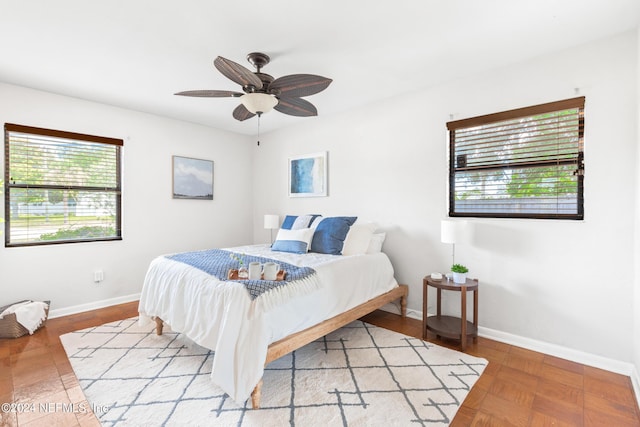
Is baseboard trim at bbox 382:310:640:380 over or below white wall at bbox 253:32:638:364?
below

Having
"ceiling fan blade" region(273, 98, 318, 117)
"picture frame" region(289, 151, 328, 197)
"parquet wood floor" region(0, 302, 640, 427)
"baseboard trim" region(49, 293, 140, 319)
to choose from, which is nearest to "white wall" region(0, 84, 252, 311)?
"baseboard trim" region(49, 293, 140, 319)

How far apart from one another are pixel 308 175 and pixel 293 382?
280cm

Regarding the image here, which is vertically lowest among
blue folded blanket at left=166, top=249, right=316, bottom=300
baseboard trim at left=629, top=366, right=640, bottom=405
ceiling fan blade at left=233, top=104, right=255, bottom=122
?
baseboard trim at left=629, top=366, right=640, bottom=405

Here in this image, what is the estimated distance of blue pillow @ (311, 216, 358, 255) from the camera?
10.6 feet

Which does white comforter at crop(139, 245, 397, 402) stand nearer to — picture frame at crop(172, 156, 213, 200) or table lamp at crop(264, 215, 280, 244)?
table lamp at crop(264, 215, 280, 244)

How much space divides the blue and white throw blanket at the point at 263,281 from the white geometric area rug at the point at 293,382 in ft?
1.98

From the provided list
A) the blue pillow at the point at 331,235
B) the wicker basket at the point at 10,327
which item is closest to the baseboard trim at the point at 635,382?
the blue pillow at the point at 331,235

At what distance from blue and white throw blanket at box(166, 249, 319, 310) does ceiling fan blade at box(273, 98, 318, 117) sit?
4.52 feet

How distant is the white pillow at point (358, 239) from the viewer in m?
3.20

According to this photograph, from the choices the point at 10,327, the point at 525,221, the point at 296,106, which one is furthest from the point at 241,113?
the point at 10,327

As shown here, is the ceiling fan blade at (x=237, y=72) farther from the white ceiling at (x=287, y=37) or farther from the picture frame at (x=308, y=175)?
the picture frame at (x=308, y=175)

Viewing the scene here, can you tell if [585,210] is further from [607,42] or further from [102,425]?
[102,425]

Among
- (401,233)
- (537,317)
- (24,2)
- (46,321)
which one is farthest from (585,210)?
(46,321)

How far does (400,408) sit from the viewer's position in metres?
1.83
